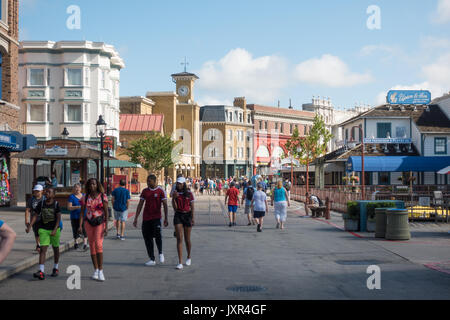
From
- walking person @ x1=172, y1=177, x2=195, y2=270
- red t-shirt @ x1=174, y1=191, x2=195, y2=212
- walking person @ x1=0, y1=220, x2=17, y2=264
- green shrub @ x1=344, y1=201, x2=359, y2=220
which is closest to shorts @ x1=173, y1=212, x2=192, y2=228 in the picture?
walking person @ x1=172, y1=177, x2=195, y2=270

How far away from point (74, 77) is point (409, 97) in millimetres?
28532

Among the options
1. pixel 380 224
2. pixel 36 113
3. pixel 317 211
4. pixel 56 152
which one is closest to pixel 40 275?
pixel 380 224

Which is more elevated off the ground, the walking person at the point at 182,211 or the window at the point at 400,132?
the window at the point at 400,132

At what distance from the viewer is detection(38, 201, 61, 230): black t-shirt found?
9.88 meters

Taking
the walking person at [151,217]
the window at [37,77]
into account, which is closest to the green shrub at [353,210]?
the walking person at [151,217]

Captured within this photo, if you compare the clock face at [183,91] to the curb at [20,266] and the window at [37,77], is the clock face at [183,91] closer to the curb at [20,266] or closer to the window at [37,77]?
the window at [37,77]

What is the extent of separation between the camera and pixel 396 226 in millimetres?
15945

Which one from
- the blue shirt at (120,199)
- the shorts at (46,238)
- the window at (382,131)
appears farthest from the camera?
the window at (382,131)

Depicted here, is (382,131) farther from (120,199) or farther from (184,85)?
(184,85)

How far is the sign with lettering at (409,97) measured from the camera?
4819 centimetres

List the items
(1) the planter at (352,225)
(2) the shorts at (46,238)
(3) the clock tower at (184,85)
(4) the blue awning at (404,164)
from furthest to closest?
(3) the clock tower at (184,85), (4) the blue awning at (404,164), (1) the planter at (352,225), (2) the shorts at (46,238)

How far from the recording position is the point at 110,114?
47.7m
